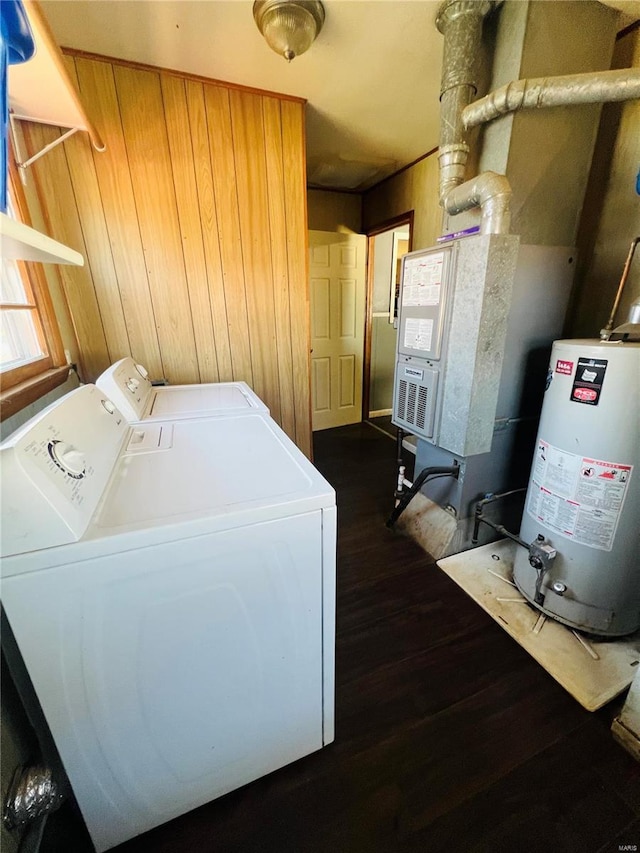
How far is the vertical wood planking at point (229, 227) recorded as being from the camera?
1770 mm

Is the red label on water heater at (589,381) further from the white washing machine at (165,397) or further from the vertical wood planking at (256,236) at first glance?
the vertical wood planking at (256,236)

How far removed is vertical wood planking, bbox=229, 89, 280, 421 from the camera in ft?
5.99

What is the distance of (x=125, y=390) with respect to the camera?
1305 mm

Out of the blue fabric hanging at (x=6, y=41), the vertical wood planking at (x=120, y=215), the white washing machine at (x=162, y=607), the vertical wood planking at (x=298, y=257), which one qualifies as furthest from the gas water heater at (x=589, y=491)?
the vertical wood planking at (x=120, y=215)

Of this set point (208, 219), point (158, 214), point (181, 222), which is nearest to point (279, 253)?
point (208, 219)

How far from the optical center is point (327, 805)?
936mm

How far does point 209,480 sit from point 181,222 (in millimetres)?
1649

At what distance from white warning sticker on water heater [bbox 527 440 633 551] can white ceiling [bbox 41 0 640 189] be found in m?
1.81

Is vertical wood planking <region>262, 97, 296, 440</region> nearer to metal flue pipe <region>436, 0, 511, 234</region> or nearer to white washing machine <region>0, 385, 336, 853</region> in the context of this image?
metal flue pipe <region>436, 0, 511, 234</region>

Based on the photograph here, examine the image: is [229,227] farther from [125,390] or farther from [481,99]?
[481,99]

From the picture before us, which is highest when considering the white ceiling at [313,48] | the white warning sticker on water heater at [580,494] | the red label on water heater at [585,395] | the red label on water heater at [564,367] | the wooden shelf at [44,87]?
the white ceiling at [313,48]

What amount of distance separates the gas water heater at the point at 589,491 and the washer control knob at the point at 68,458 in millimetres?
1567

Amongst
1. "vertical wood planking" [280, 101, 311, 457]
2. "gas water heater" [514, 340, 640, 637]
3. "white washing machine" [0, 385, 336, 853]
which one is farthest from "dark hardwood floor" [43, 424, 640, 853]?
"vertical wood planking" [280, 101, 311, 457]

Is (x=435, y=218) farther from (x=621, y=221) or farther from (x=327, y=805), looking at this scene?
(x=327, y=805)
